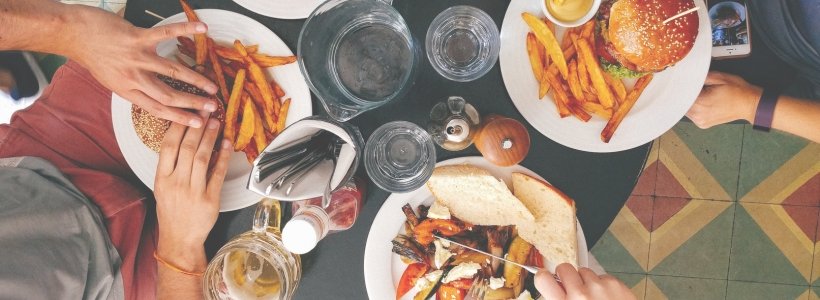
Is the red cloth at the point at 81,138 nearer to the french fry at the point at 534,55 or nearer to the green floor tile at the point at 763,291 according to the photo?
the french fry at the point at 534,55

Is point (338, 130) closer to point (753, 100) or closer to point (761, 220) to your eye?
point (753, 100)

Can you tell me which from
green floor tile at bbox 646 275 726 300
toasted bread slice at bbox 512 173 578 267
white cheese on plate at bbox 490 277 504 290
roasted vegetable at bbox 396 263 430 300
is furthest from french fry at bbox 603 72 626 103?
green floor tile at bbox 646 275 726 300

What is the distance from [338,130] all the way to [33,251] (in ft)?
2.57

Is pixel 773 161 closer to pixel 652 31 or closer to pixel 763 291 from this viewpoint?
pixel 763 291

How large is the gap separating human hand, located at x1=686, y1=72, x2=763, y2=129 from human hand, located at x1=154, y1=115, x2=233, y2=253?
1.31m

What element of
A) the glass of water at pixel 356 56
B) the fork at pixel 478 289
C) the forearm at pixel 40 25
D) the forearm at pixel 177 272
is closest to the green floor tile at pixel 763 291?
the fork at pixel 478 289

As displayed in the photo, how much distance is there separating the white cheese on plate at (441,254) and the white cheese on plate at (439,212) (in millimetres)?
72

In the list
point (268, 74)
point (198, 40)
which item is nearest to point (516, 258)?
point (268, 74)

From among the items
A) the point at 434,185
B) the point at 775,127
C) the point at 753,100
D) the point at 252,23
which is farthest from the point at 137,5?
the point at 775,127

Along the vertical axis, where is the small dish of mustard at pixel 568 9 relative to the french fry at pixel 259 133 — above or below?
above

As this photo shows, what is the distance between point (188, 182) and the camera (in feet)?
4.74

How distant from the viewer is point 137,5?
1.50 m

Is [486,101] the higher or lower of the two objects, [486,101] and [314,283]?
the higher

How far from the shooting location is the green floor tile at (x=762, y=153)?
2449mm
